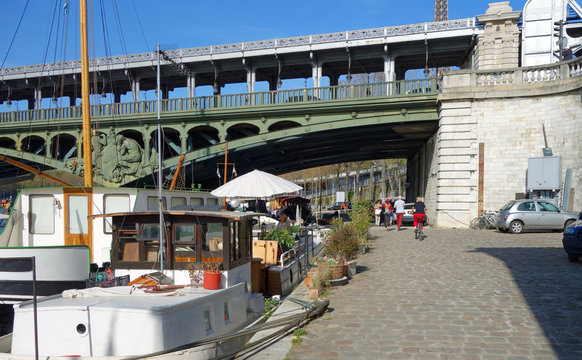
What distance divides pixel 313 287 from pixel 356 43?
22.4 meters

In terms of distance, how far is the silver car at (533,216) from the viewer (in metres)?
19.0

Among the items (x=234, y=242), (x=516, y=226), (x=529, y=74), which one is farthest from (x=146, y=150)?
(x=234, y=242)

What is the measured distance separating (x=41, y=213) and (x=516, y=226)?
17541 millimetres

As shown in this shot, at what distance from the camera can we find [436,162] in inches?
963

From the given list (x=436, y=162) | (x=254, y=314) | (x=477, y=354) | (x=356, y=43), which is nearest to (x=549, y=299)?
(x=477, y=354)

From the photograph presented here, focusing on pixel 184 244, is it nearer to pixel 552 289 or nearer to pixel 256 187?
pixel 256 187

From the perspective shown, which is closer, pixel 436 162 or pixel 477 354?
A: pixel 477 354

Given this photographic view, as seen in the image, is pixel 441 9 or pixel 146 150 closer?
pixel 146 150

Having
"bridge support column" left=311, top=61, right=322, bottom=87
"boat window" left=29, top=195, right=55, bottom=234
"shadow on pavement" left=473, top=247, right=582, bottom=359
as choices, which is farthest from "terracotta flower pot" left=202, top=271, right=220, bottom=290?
"bridge support column" left=311, top=61, right=322, bottom=87

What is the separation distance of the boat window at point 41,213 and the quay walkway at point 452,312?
618 cm

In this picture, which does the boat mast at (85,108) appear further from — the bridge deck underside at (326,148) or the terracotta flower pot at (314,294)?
the bridge deck underside at (326,148)

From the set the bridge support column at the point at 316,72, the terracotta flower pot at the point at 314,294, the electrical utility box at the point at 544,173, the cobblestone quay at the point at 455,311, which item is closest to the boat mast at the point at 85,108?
the terracotta flower pot at the point at 314,294

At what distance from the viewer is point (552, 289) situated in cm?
848

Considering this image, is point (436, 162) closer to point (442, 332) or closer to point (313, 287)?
point (313, 287)
